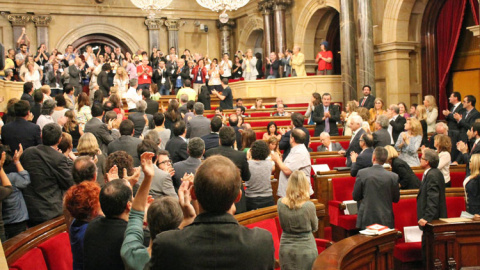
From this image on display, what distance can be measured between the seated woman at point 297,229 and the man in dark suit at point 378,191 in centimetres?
139

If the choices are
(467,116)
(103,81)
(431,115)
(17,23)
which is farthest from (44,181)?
(17,23)

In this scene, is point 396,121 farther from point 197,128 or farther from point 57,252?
point 57,252

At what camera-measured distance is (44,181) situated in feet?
15.6

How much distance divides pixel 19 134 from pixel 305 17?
47.8 feet

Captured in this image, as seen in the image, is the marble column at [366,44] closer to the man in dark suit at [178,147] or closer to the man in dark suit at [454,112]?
the man in dark suit at [454,112]

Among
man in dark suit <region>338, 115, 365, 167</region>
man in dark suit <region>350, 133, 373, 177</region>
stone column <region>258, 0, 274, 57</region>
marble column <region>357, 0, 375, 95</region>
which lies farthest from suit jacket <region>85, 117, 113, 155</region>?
stone column <region>258, 0, 274, 57</region>

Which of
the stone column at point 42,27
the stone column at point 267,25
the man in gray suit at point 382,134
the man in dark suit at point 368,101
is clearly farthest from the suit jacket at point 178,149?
the stone column at point 42,27

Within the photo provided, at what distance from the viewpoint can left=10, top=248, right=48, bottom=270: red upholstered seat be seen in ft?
10.7

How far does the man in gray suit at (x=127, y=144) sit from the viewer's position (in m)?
5.96

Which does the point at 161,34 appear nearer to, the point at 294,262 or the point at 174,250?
the point at 294,262

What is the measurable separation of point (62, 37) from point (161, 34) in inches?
150

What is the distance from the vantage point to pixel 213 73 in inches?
576

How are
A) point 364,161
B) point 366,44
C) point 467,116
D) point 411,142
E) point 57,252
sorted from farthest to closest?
1. point 366,44
2. point 467,116
3. point 411,142
4. point 364,161
5. point 57,252

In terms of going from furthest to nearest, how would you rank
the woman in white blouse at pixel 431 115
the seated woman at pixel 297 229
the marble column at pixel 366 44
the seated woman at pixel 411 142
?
the marble column at pixel 366 44 → the woman in white blouse at pixel 431 115 → the seated woman at pixel 411 142 → the seated woman at pixel 297 229
